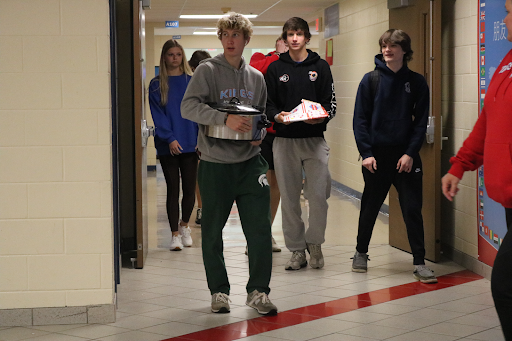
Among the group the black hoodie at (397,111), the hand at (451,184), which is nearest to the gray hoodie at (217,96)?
the black hoodie at (397,111)

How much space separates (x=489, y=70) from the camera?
423 cm

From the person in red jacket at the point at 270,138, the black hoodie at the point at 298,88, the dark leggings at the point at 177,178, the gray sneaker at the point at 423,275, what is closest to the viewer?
the gray sneaker at the point at 423,275

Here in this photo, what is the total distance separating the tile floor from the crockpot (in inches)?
38.3

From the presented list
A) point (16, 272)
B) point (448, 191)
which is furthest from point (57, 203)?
point (448, 191)

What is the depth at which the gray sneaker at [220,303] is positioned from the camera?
3.58m

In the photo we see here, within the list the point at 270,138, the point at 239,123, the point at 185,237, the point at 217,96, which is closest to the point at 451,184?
the point at 239,123

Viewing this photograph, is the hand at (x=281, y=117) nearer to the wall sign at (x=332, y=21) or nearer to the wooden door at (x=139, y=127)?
the wooden door at (x=139, y=127)

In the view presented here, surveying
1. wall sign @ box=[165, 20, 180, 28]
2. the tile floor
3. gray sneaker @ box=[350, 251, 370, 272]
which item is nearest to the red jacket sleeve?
the tile floor

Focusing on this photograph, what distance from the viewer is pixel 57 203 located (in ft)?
11.1

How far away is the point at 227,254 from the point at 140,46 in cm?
175

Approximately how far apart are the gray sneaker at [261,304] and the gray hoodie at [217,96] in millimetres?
733

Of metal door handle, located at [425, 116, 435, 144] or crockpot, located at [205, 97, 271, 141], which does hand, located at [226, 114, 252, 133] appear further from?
metal door handle, located at [425, 116, 435, 144]

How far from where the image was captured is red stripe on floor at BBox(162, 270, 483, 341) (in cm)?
325

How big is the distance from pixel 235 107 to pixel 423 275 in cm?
176
